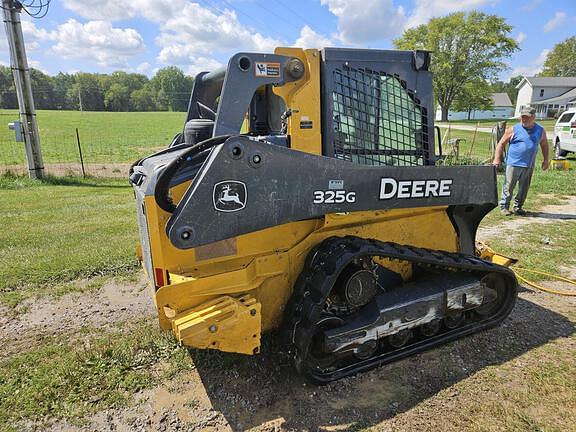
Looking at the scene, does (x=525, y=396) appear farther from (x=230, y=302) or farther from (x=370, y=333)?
(x=230, y=302)

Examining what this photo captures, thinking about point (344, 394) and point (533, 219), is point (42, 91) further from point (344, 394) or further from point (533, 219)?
point (344, 394)

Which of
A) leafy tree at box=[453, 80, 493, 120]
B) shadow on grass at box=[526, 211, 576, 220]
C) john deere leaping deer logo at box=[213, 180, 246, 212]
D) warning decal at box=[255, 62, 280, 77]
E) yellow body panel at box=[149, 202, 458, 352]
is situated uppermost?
leafy tree at box=[453, 80, 493, 120]

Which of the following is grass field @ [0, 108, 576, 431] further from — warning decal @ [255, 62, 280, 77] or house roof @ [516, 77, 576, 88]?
house roof @ [516, 77, 576, 88]

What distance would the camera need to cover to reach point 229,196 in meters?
2.67

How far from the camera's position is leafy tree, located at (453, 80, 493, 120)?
4800 centimetres

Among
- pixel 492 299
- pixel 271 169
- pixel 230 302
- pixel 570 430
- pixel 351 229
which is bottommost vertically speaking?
pixel 570 430

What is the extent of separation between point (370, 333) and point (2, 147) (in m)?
27.8

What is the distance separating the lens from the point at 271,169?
2.76 m

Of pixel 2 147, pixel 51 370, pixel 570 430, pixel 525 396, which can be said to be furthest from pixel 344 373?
pixel 2 147

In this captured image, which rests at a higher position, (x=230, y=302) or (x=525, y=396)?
(x=230, y=302)

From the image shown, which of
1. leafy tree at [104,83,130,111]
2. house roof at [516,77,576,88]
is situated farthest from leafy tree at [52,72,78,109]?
house roof at [516,77,576,88]

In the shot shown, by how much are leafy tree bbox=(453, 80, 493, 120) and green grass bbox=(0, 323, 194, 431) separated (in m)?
51.6

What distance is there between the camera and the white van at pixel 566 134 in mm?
16469

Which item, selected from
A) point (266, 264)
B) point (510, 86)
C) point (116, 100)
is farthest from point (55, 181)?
point (510, 86)
